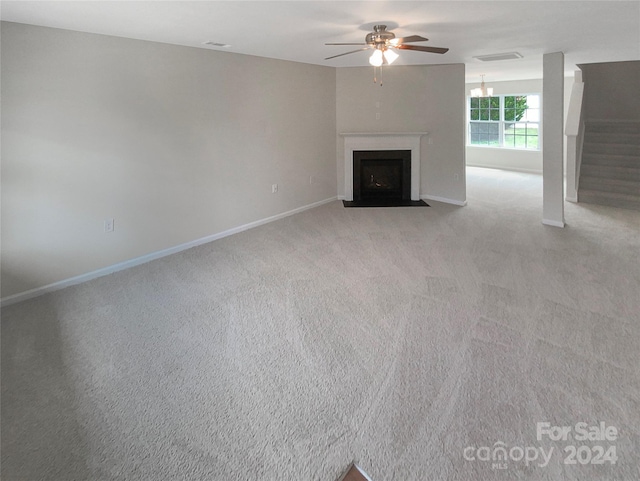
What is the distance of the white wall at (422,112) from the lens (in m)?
6.90

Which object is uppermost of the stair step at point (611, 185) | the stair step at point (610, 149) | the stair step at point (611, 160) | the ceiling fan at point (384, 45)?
the ceiling fan at point (384, 45)

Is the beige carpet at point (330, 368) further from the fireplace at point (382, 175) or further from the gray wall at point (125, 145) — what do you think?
the fireplace at point (382, 175)

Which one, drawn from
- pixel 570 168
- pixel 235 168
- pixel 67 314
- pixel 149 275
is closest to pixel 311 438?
pixel 67 314

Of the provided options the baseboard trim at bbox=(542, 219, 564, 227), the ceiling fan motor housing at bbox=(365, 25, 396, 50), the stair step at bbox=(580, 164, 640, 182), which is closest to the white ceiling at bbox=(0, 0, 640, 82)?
the ceiling fan motor housing at bbox=(365, 25, 396, 50)

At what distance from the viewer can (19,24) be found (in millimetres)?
3428

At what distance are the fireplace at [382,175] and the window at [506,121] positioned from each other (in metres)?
5.24

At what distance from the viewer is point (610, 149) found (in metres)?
7.63

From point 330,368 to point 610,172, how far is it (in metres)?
7.04

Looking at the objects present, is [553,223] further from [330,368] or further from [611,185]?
[330,368]

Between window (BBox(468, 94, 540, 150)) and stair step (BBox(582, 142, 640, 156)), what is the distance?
2.82 meters

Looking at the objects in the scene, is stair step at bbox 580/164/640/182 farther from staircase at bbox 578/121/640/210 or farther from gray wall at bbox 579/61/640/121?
gray wall at bbox 579/61/640/121

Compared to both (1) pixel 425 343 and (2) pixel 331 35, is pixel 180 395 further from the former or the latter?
(2) pixel 331 35

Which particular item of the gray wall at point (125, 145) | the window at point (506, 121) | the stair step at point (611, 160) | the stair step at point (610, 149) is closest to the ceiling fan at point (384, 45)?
the gray wall at point (125, 145)

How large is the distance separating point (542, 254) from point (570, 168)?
3517mm
